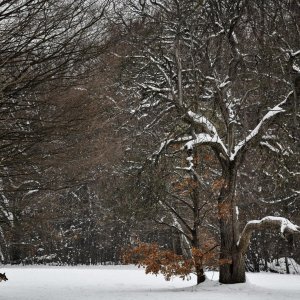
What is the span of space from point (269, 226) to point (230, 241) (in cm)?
139

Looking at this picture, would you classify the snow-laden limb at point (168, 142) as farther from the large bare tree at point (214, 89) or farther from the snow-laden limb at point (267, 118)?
the snow-laden limb at point (267, 118)

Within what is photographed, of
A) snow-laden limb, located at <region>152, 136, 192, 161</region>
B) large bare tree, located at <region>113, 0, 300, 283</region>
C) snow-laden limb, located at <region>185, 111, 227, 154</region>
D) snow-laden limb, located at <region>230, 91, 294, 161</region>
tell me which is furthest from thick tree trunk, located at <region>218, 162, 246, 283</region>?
snow-laden limb, located at <region>152, 136, 192, 161</region>

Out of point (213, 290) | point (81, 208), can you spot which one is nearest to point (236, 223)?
point (213, 290)

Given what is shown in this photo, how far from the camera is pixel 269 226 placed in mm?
12812

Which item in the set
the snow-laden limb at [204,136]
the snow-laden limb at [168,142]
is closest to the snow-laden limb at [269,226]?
the snow-laden limb at [204,136]

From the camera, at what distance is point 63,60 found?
7.63m

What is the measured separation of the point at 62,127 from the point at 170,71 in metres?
6.75

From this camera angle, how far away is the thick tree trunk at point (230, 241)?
1356cm

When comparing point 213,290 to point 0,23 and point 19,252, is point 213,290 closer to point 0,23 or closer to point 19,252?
point 0,23

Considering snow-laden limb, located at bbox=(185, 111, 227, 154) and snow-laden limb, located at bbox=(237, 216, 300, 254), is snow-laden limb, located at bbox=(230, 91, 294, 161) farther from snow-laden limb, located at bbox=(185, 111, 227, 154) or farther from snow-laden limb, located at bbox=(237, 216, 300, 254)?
snow-laden limb, located at bbox=(237, 216, 300, 254)

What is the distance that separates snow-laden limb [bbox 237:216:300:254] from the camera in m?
11.9

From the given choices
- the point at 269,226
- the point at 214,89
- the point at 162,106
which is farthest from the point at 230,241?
the point at 162,106

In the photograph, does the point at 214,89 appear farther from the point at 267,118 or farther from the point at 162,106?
the point at 162,106

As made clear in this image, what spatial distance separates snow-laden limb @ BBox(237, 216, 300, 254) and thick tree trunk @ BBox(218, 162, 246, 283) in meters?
0.23
